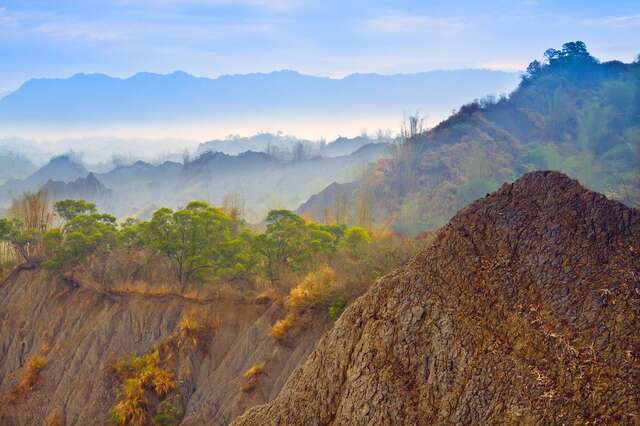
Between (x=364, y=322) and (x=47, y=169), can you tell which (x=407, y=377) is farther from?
(x=47, y=169)

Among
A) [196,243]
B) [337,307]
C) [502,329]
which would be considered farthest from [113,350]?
[502,329]

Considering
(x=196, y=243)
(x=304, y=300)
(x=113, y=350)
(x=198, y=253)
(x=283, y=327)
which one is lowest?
(x=113, y=350)

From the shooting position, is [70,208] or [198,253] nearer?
[198,253]

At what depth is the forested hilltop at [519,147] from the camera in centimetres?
5394

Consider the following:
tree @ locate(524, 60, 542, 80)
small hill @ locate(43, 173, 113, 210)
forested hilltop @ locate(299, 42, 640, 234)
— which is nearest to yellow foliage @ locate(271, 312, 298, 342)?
forested hilltop @ locate(299, 42, 640, 234)

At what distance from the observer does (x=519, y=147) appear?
6538 cm

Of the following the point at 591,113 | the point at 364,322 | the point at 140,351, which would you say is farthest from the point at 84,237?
the point at 591,113

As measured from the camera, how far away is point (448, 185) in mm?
58875

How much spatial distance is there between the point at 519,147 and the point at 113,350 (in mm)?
48901

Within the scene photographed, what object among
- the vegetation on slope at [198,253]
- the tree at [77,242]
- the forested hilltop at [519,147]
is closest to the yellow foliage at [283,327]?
the vegetation on slope at [198,253]

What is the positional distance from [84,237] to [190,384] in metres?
11.4

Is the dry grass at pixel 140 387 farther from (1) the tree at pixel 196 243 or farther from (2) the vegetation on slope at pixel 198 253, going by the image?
(1) the tree at pixel 196 243

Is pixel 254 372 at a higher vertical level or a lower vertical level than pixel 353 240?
lower

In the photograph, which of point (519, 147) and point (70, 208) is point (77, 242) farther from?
point (519, 147)
